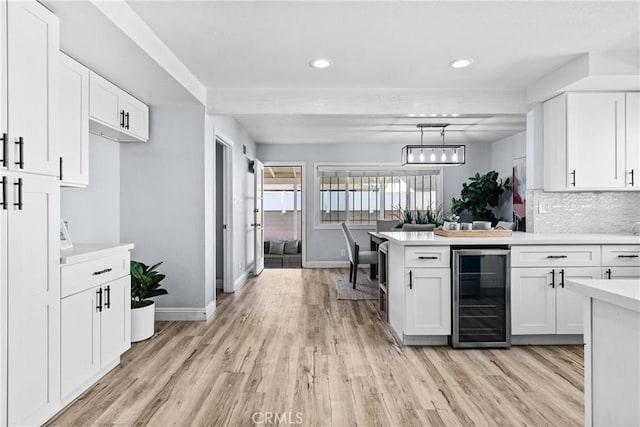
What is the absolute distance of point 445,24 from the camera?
2.59 m

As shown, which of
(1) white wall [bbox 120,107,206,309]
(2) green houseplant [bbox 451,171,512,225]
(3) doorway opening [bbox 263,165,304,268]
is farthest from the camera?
(3) doorway opening [bbox 263,165,304,268]

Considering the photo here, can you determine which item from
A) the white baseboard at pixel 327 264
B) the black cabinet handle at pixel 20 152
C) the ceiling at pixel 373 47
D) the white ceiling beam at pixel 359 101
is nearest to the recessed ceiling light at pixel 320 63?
the ceiling at pixel 373 47

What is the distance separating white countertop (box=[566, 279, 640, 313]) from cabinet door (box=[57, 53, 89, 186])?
109 inches

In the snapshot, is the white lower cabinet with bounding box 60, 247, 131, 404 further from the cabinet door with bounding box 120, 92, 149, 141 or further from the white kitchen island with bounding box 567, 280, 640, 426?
the white kitchen island with bounding box 567, 280, 640, 426

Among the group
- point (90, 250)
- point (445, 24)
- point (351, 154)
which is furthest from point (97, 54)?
point (351, 154)

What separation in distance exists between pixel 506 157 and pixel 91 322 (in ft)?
21.4

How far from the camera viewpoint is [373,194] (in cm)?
768

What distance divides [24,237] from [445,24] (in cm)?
265

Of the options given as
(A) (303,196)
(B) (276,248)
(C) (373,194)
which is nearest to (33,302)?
(A) (303,196)

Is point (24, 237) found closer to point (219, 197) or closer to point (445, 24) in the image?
point (445, 24)

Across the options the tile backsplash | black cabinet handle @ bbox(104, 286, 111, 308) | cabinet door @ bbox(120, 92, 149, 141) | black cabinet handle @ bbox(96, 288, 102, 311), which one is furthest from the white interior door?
the tile backsplash

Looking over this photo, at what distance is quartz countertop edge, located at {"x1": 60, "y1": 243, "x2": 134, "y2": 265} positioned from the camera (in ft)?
7.39

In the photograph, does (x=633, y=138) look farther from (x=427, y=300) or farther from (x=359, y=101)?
(x=359, y=101)

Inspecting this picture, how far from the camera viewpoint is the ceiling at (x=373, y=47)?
2404 millimetres
